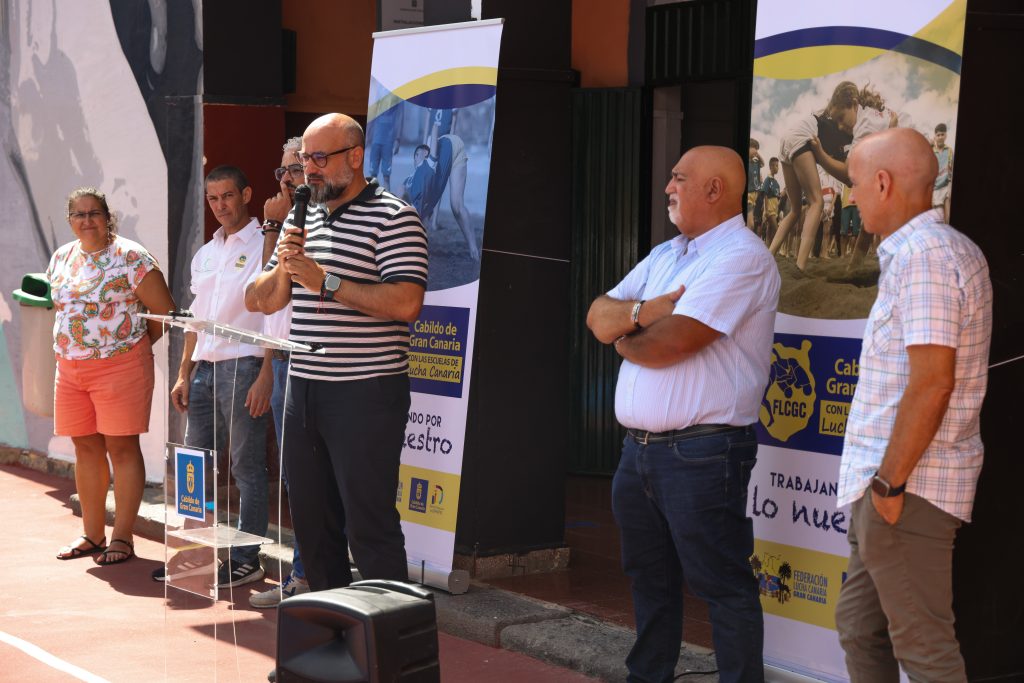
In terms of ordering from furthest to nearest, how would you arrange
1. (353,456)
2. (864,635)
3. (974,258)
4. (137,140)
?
1. (137,140)
2. (353,456)
3. (864,635)
4. (974,258)

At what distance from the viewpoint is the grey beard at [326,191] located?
187 inches

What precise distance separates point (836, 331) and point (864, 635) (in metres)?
0.99

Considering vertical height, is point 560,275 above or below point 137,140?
below

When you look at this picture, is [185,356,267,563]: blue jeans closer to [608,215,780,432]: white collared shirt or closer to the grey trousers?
[608,215,780,432]: white collared shirt

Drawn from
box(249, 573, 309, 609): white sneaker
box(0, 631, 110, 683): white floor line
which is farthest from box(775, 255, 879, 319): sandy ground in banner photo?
box(0, 631, 110, 683): white floor line

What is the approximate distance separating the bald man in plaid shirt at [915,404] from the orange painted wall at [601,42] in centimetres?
526

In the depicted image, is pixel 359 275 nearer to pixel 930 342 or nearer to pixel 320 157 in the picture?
pixel 320 157

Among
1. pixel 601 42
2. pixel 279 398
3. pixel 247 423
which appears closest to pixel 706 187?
pixel 279 398

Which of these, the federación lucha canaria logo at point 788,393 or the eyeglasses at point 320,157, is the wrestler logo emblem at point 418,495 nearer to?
the eyeglasses at point 320,157

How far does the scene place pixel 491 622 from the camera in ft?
18.1

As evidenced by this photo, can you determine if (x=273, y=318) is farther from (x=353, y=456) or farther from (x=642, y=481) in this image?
(x=642, y=481)

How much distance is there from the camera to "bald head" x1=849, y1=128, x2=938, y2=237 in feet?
11.5

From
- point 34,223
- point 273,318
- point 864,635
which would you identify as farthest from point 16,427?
point 864,635

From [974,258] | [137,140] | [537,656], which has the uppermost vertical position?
[137,140]
